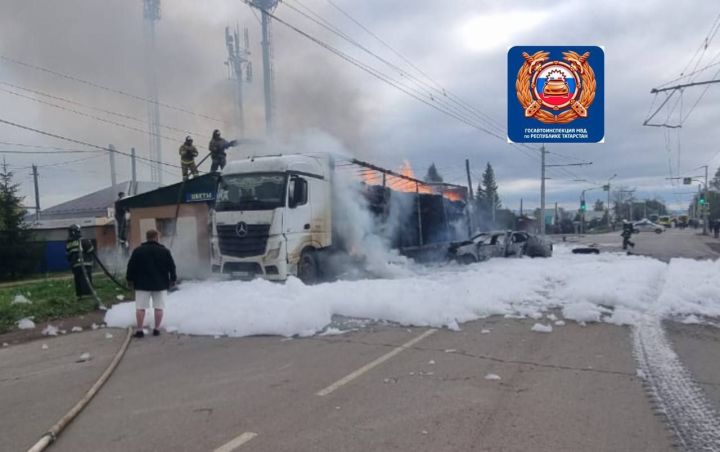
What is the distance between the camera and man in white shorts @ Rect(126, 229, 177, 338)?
838cm

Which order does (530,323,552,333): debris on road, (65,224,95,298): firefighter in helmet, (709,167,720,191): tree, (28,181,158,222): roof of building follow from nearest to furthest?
(530,323,552,333): debris on road → (65,224,95,298): firefighter in helmet → (28,181,158,222): roof of building → (709,167,720,191): tree

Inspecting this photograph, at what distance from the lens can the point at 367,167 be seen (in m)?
15.1

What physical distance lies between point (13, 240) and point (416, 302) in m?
22.2

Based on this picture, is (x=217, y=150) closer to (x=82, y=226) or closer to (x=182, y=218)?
(x=182, y=218)

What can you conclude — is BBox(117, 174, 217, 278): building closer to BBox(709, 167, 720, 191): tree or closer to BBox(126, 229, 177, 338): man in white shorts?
BBox(126, 229, 177, 338): man in white shorts

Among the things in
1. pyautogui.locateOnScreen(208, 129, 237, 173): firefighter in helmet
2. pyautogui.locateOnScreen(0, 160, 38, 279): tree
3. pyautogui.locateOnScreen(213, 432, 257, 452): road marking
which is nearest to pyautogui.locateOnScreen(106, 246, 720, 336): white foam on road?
pyautogui.locateOnScreen(213, 432, 257, 452): road marking

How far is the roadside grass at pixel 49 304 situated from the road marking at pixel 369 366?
661 centimetres

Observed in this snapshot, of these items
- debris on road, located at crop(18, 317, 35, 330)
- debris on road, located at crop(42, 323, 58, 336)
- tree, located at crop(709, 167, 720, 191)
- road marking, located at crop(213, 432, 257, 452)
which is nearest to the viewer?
road marking, located at crop(213, 432, 257, 452)

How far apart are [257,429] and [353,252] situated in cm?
1078

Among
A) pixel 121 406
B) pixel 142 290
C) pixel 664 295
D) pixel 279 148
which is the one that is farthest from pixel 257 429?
pixel 279 148

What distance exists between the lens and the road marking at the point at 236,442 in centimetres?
398

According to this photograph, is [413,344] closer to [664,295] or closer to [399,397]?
[399,397]

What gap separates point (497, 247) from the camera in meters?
19.5

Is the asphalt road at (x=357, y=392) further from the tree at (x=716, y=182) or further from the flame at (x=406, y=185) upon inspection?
the tree at (x=716, y=182)
